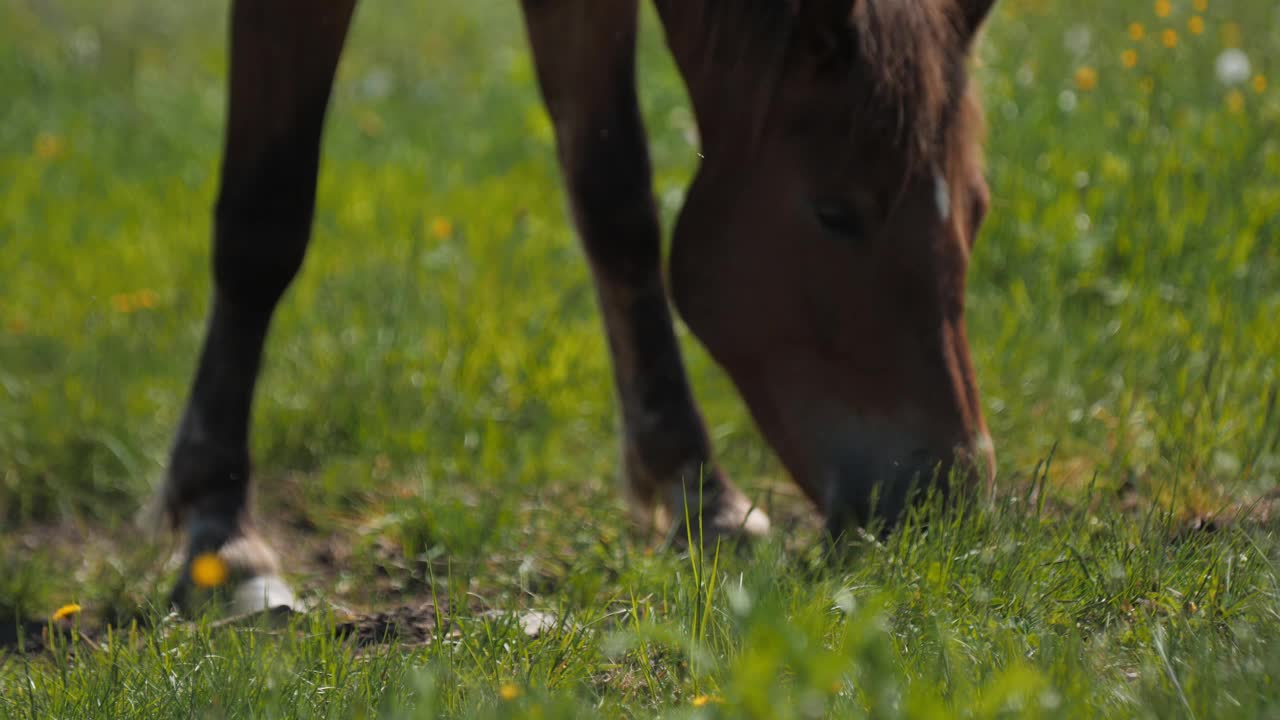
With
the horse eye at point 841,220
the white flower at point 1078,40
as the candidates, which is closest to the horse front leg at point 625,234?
the horse eye at point 841,220

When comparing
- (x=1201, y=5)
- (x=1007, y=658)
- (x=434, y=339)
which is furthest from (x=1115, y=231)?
(x=1007, y=658)

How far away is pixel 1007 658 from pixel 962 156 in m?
1.07

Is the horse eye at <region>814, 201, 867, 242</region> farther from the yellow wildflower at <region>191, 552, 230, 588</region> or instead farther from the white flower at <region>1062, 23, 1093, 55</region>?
the white flower at <region>1062, 23, 1093, 55</region>

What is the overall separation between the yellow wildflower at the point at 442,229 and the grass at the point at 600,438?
0.01 m

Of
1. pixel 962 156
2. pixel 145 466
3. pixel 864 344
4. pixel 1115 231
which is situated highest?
pixel 962 156

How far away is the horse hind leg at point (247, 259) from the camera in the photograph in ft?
9.14

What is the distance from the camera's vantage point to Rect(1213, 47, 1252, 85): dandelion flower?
4.08m

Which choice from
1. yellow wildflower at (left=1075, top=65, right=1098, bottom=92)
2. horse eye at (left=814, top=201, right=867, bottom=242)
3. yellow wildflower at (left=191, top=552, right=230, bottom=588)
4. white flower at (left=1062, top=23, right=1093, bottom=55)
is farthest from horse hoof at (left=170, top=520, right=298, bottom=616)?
white flower at (left=1062, top=23, right=1093, bottom=55)

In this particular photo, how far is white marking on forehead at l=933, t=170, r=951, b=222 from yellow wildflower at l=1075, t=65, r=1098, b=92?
2049 mm

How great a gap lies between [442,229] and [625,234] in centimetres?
166

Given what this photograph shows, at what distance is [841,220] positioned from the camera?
244cm

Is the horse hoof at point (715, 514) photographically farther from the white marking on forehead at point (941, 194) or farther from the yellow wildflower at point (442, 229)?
the yellow wildflower at point (442, 229)

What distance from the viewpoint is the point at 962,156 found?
7.92 feet

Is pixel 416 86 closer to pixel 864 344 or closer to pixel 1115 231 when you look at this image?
pixel 1115 231
